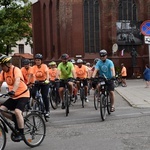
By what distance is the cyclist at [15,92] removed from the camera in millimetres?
6695

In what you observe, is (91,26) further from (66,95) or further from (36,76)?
(36,76)

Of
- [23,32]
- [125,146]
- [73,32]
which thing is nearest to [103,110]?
[125,146]

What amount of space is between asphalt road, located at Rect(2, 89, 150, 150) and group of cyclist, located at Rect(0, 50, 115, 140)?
1.99 feet

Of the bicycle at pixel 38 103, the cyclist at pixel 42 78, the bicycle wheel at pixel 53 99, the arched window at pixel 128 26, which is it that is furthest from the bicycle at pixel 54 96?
the arched window at pixel 128 26

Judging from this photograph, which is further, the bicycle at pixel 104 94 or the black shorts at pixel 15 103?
the bicycle at pixel 104 94

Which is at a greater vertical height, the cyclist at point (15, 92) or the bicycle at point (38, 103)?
the cyclist at point (15, 92)

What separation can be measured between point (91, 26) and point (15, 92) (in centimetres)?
3565

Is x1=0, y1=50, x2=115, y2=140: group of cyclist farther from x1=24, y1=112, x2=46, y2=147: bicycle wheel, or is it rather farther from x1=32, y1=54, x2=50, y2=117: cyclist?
x1=24, y1=112, x2=46, y2=147: bicycle wheel

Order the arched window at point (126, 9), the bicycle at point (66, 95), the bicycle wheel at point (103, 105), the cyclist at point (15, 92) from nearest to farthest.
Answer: the cyclist at point (15, 92)
the bicycle wheel at point (103, 105)
the bicycle at point (66, 95)
the arched window at point (126, 9)

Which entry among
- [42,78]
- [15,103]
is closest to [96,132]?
[15,103]

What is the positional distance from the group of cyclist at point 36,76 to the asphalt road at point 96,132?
607 mm

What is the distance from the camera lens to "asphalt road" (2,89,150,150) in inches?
275

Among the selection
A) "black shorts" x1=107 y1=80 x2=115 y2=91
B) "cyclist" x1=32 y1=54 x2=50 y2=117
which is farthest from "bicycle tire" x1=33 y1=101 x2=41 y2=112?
"black shorts" x1=107 y1=80 x2=115 y2=91

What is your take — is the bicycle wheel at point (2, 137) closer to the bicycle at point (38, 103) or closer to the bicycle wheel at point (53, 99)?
the bicycle at point (38, 103)
